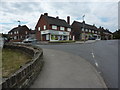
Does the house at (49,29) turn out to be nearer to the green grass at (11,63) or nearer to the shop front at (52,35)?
the shop front at (52,35)

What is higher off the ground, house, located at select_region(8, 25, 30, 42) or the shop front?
house, located at select_region(8, 25, 30, 42)

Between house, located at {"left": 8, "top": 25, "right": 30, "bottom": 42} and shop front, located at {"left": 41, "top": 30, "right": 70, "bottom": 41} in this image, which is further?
house, located at {"left": 8, "top": 25, "right": 30, "bottom": 42}

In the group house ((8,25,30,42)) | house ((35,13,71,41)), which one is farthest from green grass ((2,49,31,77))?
house ((8,25,30,42))

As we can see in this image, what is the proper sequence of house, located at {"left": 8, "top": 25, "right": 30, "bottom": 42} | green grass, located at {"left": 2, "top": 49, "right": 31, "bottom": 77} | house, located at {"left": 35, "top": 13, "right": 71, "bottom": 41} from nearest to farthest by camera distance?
green grass, located at {"left": 2, "top": 49, "right": 31, "bottom": 77}, house, located at {"left": 35, "top": 13, "right": 71, "bottom": 41}, house, located at {"left": 8, "top": 25, "right": 30, "bottom": 42}

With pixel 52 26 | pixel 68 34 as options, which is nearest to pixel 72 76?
pixel 52 26

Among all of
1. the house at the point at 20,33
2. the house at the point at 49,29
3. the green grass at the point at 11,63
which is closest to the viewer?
the green grass at the point at 11,63

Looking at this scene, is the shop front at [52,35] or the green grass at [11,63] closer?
the green grass at [11,63]

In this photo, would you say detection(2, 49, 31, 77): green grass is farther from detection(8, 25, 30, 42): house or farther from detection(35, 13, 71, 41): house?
detection(8, 25, 30, 42): house

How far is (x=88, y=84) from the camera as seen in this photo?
181 inches

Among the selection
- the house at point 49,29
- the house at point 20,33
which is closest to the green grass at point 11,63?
the house at point 49,29

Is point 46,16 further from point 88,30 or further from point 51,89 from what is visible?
point 51,89

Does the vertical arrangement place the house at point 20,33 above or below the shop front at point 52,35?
above

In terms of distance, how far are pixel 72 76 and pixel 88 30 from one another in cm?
5728

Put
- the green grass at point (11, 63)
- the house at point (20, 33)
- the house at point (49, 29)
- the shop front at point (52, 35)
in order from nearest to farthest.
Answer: the green grass at point (11, 63) → the shop front at point (52, 35) → the house at point (49, 29) → the house at point (20, 33)
